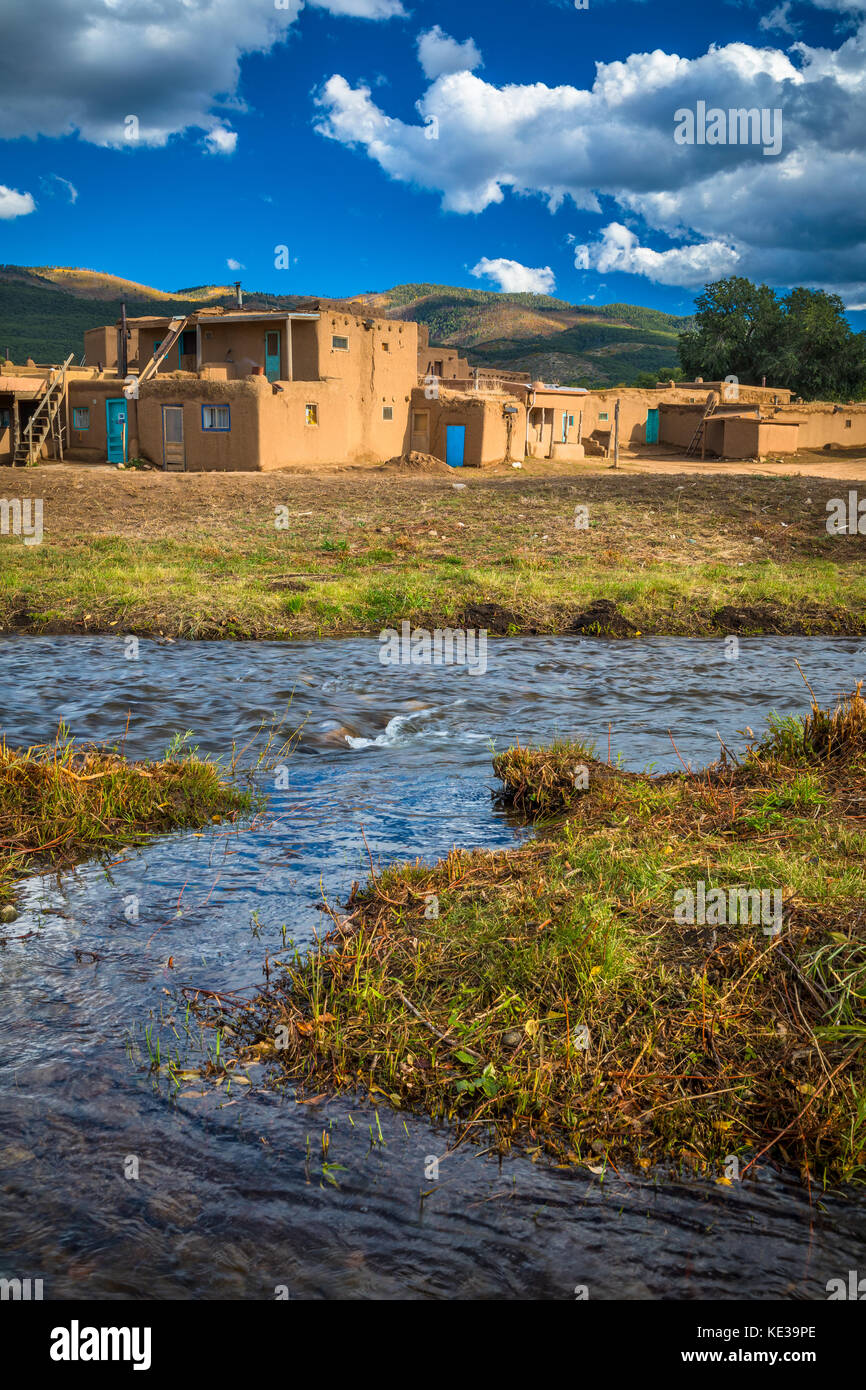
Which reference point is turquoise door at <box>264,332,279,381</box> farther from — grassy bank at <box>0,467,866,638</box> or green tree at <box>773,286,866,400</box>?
green tree at <box>773,286,866,400</box>

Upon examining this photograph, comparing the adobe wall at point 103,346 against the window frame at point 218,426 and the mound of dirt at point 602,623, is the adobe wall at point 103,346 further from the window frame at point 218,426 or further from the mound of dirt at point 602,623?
the mound of dirt at point 602,623

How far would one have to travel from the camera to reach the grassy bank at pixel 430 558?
1421 cm

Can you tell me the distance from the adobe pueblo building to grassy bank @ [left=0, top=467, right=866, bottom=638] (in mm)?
7430

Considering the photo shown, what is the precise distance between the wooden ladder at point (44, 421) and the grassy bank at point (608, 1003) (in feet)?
107

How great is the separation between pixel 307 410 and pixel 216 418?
317 centimetres

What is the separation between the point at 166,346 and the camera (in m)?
36.1

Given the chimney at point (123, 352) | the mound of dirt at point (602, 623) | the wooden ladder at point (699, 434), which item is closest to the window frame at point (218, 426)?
the chimney at point (123, 352)

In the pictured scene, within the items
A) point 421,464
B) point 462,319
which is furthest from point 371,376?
point 462,319

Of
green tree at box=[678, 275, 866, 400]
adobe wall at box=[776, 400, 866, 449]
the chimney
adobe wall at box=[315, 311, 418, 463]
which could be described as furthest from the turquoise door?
green tree at box=[678, 275, 866, 400]

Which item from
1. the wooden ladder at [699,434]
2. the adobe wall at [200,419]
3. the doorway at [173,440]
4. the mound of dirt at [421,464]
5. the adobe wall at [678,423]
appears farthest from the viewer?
the adobe wall at [678,423]

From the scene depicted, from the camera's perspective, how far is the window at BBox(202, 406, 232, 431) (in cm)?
3128
